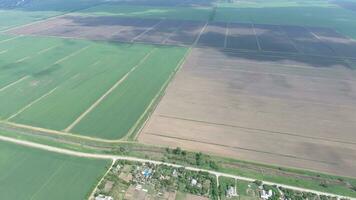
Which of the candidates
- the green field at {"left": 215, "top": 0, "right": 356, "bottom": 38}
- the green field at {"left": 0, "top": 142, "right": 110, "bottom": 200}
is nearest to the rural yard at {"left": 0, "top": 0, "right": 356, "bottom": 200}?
the green field at {"left": 0, "top": 142, "right": 110, "bottom": 200}


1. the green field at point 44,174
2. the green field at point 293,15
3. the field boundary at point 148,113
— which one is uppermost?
the green field at point 293,15

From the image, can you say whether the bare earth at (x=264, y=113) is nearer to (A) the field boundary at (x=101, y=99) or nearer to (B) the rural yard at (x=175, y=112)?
(B) the rural yard at (x=175, y=112)

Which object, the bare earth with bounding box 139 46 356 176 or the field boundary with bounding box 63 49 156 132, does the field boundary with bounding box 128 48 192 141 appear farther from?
the field boundary with bounding box 63 49 156 132

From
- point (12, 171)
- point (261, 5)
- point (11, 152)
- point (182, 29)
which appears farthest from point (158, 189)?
point (261, 5)

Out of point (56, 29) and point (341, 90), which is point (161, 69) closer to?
point (341, 90)

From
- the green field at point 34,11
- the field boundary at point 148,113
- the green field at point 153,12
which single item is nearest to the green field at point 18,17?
the green field at point 34,11

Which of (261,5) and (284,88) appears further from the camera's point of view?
(261,5)
